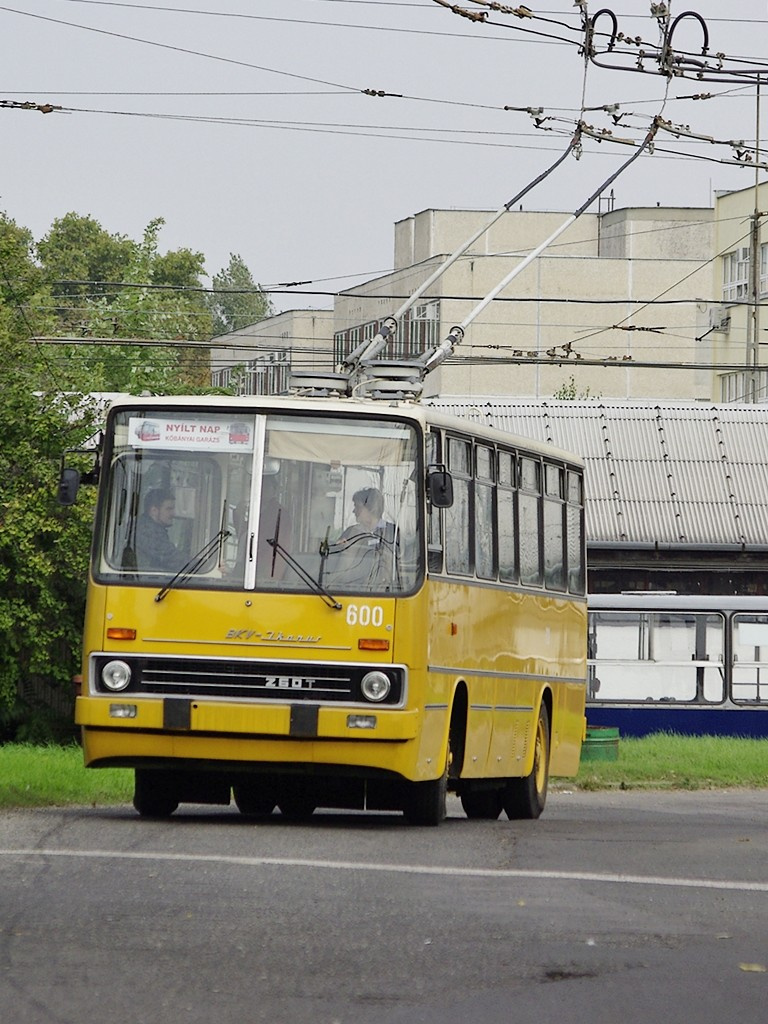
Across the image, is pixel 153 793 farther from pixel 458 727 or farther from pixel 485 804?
pixel 485 804

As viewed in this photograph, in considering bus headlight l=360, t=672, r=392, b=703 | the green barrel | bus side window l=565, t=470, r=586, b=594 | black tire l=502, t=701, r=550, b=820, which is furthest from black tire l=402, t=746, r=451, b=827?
the green barrel

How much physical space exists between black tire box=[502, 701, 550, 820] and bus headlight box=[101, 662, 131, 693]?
14.8 ft

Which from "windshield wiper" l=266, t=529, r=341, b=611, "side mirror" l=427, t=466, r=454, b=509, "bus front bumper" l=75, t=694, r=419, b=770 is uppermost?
"side mirror" l=427, t=466, r=454, b=509

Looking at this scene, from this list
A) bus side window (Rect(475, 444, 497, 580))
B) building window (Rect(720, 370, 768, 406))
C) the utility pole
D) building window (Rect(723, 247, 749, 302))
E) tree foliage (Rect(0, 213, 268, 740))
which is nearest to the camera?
bus side window (Rect(475, 444, 497, 580))

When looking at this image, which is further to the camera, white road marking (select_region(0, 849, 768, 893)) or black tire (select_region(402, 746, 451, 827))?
black tire (select_region(402, 746, 451, 827))

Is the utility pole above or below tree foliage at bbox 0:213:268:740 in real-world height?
above

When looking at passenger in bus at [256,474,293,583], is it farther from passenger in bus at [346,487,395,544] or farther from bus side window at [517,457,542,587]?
bus side window at [517,457,542,587]

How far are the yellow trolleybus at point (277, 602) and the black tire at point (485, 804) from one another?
2.47 m

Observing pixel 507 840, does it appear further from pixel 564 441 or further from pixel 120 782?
pixel 564 441

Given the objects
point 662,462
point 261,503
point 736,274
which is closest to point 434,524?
point 261,503

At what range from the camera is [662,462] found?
40.8 metres

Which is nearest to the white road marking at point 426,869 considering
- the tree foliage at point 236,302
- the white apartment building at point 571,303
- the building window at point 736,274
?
the building window at point 736,274

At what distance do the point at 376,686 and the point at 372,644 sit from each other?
0.85 feet

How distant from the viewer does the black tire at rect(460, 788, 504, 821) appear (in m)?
18.0
